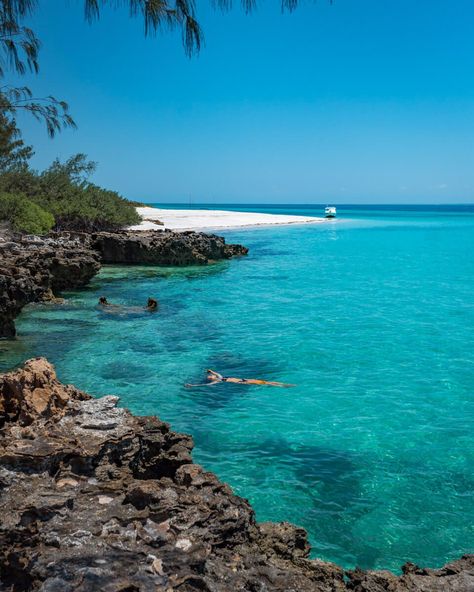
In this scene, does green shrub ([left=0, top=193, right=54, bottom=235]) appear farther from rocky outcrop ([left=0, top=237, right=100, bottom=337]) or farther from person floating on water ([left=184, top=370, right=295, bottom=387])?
person floating on water ([left=184, top=370, right=295, bottom=387])

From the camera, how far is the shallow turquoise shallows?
5875 millimetres

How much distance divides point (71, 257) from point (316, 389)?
12.6 metres

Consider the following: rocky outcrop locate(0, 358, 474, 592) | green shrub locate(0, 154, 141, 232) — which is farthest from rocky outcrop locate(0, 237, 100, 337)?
green shrub locate(0, 154, 141, 232)

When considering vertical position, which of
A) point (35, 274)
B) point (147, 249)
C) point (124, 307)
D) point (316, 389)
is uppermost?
point (35, 274)

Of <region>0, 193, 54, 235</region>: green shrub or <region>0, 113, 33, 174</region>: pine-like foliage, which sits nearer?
<region>0, 113, 33, 174</region>: pine-like foliage

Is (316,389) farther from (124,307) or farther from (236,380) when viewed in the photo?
(124,307)

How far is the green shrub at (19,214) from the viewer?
2953 centimetres

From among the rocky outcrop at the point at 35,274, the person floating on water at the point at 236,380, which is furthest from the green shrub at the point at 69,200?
the person floating on water at the point at 236,380

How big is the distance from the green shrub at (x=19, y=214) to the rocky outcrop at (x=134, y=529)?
27213 millimetres

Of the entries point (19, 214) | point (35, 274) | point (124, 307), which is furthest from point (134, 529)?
point (19, 214)

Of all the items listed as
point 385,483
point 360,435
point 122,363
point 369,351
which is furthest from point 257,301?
point 385,483

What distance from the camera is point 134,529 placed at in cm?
341

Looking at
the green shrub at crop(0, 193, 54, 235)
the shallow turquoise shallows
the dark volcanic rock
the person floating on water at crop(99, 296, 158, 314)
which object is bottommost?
the shallow turquoise shallows

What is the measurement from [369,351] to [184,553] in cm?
995
